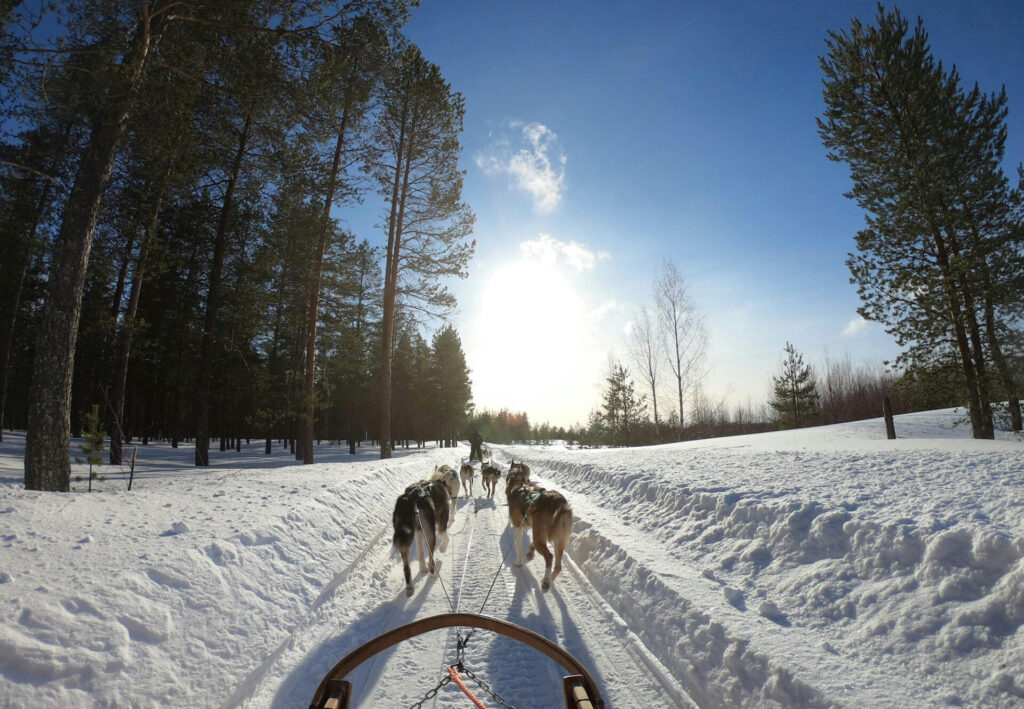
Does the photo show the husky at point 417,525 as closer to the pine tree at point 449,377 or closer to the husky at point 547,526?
the husky at point 547,526

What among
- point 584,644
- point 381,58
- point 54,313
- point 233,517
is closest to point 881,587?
point 584,644

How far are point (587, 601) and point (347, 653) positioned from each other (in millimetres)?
2463

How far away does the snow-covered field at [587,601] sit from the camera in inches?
104

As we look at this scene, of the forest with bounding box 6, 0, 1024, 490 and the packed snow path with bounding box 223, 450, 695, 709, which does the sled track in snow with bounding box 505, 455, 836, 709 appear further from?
the forest with bounding box 6, 0, 1024, 490

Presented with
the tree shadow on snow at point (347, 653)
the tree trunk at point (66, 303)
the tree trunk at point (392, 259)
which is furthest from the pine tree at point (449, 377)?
the tree shadow on snow at point (347, 653)

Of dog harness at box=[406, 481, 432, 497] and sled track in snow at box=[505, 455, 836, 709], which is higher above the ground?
dog harness at box=[406, 481, 432, 497]

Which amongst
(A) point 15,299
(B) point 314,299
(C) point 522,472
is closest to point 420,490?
(C) point 522,472

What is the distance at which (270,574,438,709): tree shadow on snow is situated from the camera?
9.43 ft

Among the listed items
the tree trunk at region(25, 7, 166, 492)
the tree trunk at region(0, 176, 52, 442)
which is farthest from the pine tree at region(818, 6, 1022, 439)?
the tree trunk at region(0, 176, 52, 442)

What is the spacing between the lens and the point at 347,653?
3334mm

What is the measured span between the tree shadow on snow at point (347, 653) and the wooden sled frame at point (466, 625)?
1538mm

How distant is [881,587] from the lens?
11.2ft

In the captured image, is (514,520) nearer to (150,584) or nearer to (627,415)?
(150,584)

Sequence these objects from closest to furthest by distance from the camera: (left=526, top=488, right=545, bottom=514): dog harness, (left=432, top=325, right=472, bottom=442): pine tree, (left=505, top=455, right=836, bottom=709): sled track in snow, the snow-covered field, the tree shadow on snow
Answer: the snow-covered field, (left=505, top=455, right=836, bottom=709): sled track in snow, the tree shadow on snow, (left=526, top=488, right=545, bottom=514): dog harness, (left=432, top=325, right=472, bottom=442): pine tree
